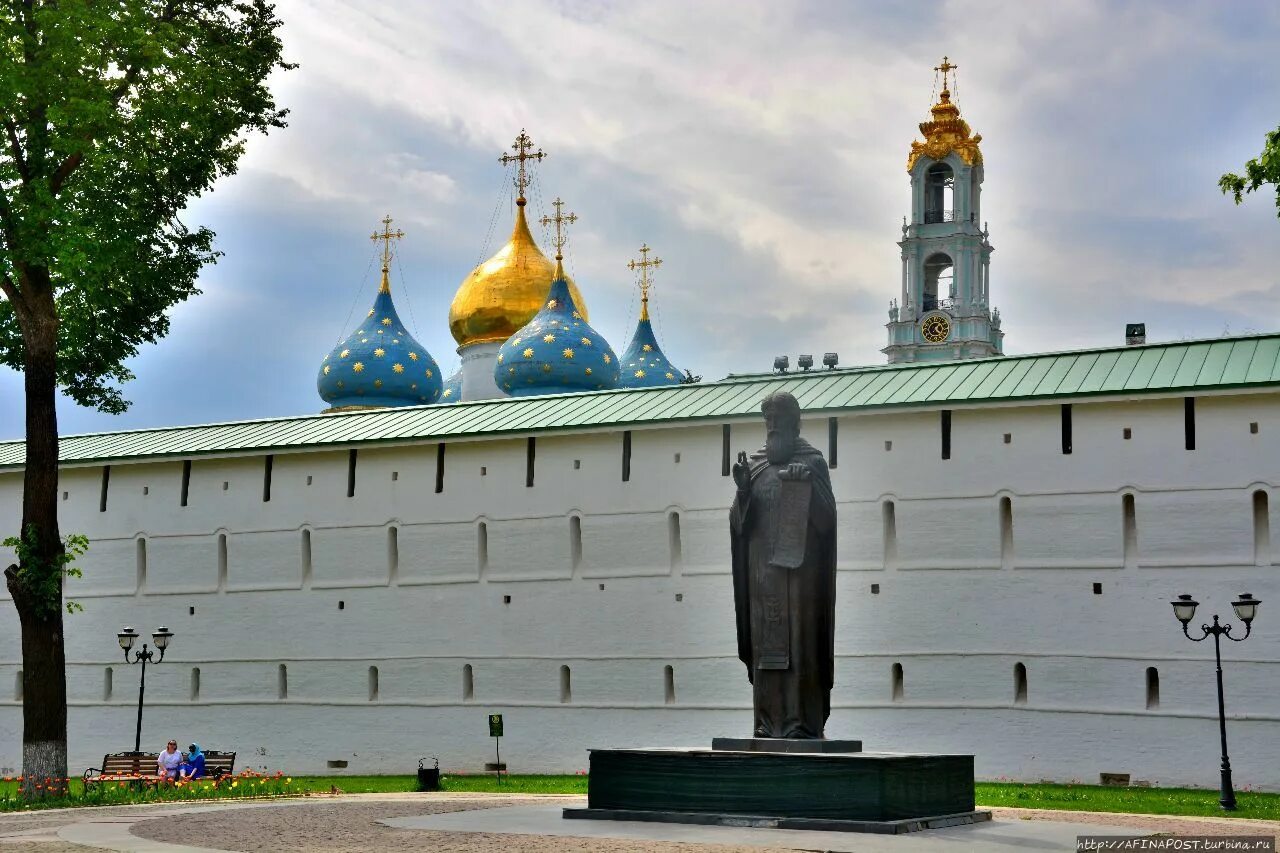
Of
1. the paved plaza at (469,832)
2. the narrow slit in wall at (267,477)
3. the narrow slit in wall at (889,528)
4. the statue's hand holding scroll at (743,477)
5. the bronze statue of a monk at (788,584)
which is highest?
the narrow slit in wall at (267,477)

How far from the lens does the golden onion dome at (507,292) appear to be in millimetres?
37938

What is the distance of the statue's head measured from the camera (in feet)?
38.7

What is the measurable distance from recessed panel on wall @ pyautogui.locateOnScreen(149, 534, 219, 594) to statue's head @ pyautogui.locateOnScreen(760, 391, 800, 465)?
1634 cm

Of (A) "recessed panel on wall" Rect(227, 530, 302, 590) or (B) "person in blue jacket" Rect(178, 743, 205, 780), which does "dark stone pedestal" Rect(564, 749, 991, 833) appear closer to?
(B) "person in blue jacket" Rect(178, 743, 205, 780)

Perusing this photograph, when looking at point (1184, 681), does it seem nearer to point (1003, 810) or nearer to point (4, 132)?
point (1003, 810)

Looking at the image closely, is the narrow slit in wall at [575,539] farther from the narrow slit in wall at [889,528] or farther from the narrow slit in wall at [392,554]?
the narrow slit in wall at [889,528]

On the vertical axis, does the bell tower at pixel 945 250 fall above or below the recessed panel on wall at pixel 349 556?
above

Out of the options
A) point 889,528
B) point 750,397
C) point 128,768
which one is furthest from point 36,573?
point 889,528

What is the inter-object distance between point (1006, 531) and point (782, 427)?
33.8ft

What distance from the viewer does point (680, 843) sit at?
9.91 metres

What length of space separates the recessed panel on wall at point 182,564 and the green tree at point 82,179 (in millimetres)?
7331

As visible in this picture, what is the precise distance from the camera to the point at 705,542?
22891 mm

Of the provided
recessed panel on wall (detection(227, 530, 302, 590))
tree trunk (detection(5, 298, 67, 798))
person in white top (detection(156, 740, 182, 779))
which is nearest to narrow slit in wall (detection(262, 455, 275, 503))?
recessed panel on wall (detection(227, 530, 302, 590))

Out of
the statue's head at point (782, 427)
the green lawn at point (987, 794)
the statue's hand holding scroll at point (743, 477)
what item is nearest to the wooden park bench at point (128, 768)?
the green lawn at point (987, 794)
